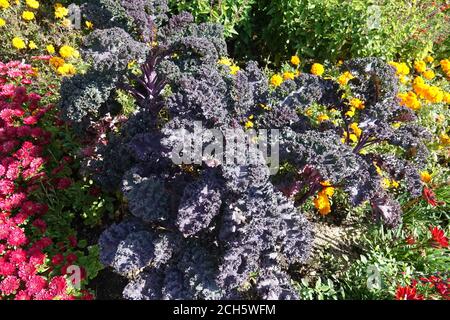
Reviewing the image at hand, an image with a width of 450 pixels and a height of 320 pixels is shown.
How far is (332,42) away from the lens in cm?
417

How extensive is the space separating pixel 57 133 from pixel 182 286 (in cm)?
168

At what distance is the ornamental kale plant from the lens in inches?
85.7

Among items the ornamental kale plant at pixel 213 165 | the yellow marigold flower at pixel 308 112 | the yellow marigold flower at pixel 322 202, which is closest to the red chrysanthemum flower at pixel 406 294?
the ornamental kale plant at pixel 213 165

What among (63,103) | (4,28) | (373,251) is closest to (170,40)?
(63,103)

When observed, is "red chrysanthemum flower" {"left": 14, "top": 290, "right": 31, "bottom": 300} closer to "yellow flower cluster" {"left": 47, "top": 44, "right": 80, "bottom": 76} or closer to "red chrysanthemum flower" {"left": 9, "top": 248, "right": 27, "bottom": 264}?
"red chrysanthemum flower" {"left": 9, "top": 248, "right": 27, "bottom": 264}

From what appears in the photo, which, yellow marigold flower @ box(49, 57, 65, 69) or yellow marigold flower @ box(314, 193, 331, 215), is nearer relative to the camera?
yellow marigold flower @ box(314, 193, 331, 215)

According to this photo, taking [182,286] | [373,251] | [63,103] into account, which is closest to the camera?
[182,286]

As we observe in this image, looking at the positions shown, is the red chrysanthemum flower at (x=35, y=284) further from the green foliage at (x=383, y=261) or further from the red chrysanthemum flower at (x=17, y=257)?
the green foliage at (x=383, y=261)

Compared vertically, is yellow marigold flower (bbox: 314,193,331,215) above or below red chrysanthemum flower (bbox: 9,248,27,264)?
above

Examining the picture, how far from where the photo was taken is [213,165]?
2186mm

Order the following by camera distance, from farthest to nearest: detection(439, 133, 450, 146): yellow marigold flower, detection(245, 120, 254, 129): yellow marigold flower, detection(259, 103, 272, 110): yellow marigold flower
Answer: detection(439, 133, 450, 146): yellow marigold flower → detection(245, 120, 254, 129): yellow marigold flower → detection(259, 103, 272, 110): yellow marigold flower

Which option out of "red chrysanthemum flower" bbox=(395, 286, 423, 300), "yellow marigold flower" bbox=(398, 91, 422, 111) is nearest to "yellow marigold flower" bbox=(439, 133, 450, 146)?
"yellow marigold flower" bbox=(398, 91, 422, 111)

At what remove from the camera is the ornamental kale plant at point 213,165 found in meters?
2.18

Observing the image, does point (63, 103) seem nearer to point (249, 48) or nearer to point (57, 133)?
point (57, 133)
